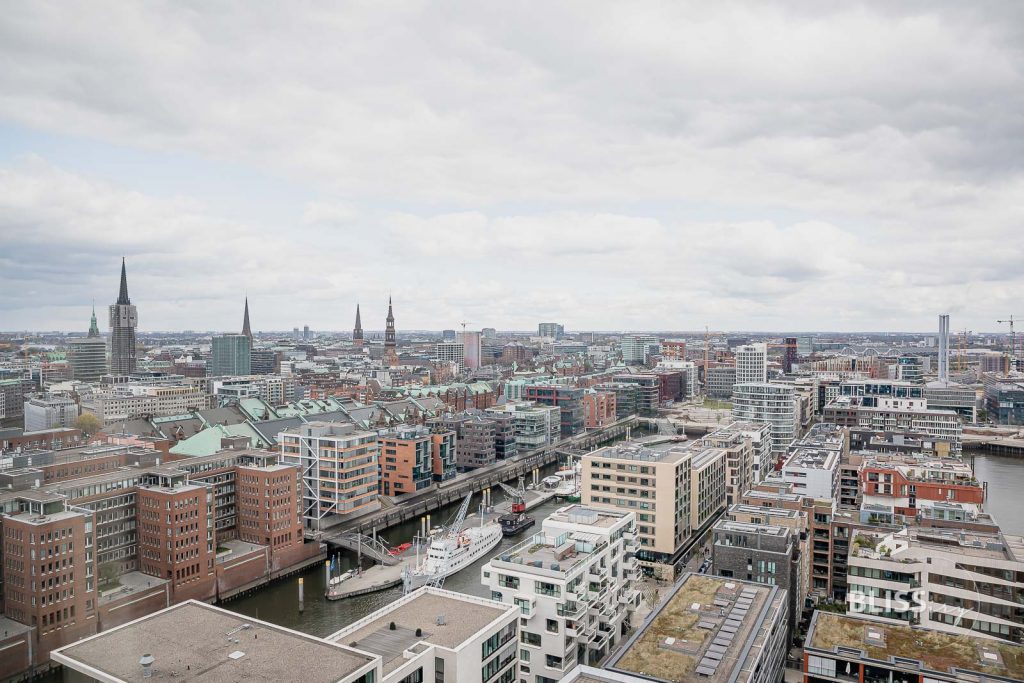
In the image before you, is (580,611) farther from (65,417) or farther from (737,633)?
(65,417)

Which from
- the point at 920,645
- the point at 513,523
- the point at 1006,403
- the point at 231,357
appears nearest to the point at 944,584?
the point at 920,645

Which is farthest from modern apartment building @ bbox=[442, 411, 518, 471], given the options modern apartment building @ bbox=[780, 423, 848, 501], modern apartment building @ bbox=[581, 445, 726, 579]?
modern apartment building @ bbox=[780, 423, 848, 501]

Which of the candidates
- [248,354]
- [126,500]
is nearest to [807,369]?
[248,354]

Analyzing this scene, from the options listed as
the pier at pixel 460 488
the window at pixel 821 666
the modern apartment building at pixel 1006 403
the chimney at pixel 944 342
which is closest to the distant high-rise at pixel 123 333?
the pier at pixel 460 488

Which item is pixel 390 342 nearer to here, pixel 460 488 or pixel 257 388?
pixel 257 388

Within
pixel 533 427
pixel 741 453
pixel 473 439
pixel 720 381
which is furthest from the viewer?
pixel 720 381

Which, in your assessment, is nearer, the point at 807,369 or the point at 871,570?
the point at 871,570
